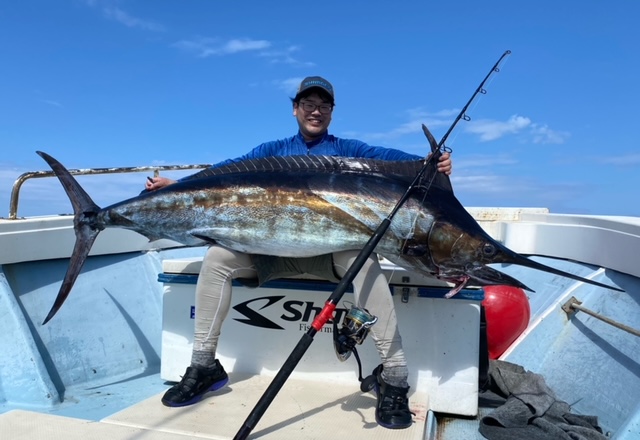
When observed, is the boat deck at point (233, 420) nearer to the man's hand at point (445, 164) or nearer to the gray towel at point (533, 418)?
the gray towel at point (533, 418)

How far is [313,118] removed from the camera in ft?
10.1

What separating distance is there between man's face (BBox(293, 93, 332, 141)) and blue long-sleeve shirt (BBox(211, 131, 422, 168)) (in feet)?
0.17

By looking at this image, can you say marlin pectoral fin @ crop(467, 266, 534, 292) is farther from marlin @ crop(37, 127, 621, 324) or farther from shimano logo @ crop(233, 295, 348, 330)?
shimano logo @ crop(233, 295, 348, 330)

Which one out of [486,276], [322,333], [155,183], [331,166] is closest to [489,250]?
[486,276]

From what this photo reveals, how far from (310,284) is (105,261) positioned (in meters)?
2.34

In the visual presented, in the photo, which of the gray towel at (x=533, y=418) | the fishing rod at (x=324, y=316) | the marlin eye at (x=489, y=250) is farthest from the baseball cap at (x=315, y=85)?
the gray towel at (x=533, y=418)

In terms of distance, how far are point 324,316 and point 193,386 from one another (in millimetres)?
866

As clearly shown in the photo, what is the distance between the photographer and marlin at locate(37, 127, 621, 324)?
2318 mm

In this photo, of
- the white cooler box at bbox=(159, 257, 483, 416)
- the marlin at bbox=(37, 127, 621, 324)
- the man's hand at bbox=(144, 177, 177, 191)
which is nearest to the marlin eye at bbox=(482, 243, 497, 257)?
the marlin at bbox=(37, 127, 621, 324)

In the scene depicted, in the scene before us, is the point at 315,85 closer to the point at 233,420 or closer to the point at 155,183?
the point at 155,183

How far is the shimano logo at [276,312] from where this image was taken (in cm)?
278

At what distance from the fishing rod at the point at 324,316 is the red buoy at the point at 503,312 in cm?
122

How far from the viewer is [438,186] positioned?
251 cm

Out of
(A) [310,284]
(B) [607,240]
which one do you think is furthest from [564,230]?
(A) [310,284]
